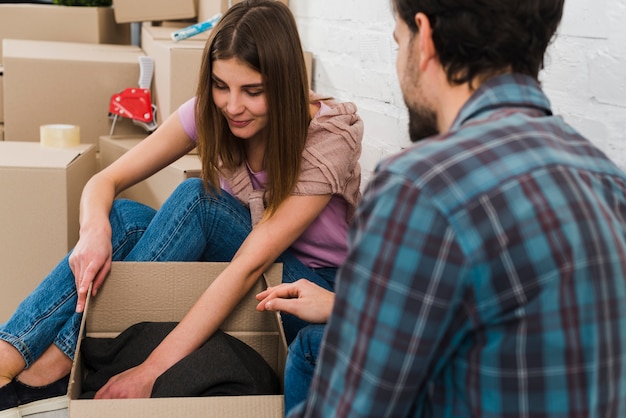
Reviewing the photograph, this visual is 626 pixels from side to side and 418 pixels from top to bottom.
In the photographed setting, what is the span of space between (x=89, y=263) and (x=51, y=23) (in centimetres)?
203

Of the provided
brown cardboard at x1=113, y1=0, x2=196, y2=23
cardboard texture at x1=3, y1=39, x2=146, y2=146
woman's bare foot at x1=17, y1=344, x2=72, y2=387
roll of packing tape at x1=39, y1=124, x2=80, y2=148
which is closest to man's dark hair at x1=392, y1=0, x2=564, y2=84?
woman's bare foot at x1=17, y1=344, x2=72, y2=387

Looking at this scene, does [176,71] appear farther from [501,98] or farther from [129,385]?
[501,98]

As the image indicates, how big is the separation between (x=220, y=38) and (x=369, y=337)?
87cm

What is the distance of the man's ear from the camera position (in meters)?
0.75

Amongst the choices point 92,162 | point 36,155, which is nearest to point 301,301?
point 36,155

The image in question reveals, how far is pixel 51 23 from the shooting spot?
10.0ft

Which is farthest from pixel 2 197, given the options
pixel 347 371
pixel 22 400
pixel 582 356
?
pixel 582 356

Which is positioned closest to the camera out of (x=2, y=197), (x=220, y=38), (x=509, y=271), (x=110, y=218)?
(x=509, y=271)

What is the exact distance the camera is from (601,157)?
0.71 m

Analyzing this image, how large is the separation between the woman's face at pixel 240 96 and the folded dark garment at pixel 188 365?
0.36 metres

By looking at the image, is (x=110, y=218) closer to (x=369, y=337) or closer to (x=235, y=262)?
(x=235, y=262)

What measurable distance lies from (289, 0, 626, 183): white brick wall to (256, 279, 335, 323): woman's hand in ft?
1.45

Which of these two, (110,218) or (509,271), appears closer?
(509,271)

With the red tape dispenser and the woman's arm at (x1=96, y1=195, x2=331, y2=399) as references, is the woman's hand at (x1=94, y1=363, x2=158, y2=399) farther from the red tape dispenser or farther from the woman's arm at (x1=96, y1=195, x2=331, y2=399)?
the red tape dispenser
